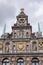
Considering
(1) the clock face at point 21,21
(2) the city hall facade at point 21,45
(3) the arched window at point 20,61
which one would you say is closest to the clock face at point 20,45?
(2) the city hall facade at point 21,45

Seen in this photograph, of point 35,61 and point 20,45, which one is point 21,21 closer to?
point 20,45

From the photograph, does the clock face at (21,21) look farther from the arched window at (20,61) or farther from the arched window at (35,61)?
the arched window at (35,61)

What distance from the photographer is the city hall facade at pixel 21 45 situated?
27.0 metres

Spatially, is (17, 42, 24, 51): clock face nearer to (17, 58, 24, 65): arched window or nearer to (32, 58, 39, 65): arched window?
(17, 58, 24, 65): arched window

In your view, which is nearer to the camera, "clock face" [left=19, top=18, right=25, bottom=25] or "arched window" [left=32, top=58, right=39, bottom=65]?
"arched window" [left=32, top=58, right=39, bottom=65]

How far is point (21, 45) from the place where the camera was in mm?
27766

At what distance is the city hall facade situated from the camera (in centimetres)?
2698

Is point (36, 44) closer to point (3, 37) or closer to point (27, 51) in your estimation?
point (27, 51)

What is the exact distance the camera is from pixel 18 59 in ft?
89.1

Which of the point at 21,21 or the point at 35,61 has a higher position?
the point at 21,21

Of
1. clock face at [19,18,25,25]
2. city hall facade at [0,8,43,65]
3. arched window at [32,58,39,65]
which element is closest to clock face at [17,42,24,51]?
city hall facade at [0,8,43,65]

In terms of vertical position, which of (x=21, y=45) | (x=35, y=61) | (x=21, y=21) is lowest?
(x=35, y=61)

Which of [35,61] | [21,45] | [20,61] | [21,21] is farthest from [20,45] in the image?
[21,21]

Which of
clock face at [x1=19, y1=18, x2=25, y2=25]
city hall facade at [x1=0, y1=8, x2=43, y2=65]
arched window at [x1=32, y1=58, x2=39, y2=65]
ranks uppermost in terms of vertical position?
clock face at [x1=19, y1=18, x2=25, y2=25]
